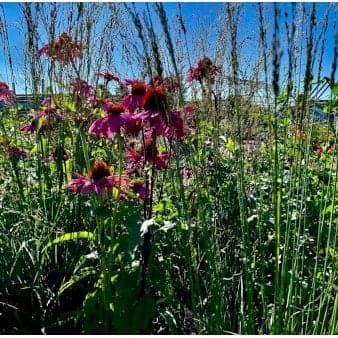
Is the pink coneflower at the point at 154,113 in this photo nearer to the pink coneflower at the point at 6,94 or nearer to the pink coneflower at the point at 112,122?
the pink coneflower at the point at 112,122

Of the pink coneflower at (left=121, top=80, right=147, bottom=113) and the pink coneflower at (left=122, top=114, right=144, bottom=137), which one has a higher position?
the pink coneflower at (left=121, top=80, right=147, bottom=113)

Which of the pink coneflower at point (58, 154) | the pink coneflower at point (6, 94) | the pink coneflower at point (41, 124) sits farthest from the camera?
the pink coneflower at point (6, 94)

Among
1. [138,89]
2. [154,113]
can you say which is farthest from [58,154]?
[154,113]

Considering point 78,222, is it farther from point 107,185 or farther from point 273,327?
point 273,327

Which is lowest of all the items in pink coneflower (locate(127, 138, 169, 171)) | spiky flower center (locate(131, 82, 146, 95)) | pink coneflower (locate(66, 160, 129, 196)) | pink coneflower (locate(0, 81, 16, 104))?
pink coneflower (locate(66, 160, 129, 196))

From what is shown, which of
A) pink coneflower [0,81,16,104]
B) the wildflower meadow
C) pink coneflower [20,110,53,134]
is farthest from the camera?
pink coneflower [0,81,16,104]

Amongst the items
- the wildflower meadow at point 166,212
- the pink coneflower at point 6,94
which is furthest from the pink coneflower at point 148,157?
the pink coneflower at point 6,94

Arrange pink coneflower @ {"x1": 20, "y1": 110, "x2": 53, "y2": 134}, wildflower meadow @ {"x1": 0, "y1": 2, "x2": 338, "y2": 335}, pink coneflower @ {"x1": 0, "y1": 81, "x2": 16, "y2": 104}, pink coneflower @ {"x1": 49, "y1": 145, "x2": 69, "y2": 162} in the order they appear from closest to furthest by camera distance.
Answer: wildflower meadow @ {"x1": 0, "y1": 2, "x2": 338, "y2": 335} < pink coneflower @ {"x1": 20, "y1": 110, "x2": 53, "y2": 134} < pink coneflower @ {"x1": 49, "y1": 145, "x2": 69, "y2": 162} < pink coneflower @ {"x1": 0, "y1": 81, "x2": 16, "y2": 104}

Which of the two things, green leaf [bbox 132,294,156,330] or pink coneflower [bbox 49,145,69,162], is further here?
pink coneflower [bbox 49,145,69,162]

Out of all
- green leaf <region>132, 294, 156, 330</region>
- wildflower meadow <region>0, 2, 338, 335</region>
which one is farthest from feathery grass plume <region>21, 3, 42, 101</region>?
green leaf <region>132, 294, 156, 330</region>

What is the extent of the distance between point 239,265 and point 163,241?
238mm

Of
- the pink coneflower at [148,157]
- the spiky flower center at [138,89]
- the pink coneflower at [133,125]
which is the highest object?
the spiky flower center at [138,89]

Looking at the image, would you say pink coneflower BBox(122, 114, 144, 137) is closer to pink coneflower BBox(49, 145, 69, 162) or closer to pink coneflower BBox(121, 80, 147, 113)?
pink coneflower BBox(121, 80, 147, 113)

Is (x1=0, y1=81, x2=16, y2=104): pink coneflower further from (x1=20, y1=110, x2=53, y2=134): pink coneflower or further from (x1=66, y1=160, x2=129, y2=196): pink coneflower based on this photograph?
(x1=66, y1=160, x2=129, y2=196): pink coneflower
